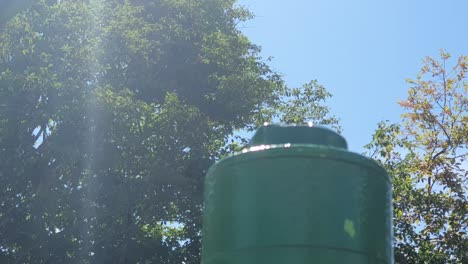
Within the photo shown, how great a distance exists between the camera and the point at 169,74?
56.1 ft

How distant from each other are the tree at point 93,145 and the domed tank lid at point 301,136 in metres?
9.84

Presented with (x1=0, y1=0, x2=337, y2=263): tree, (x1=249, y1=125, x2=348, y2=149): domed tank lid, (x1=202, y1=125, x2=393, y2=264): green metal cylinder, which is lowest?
(x1=202, y1=125, x2=393, y2=264): green metal cylinder

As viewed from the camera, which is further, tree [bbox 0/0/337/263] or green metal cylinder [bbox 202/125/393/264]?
tree [bbox 0/0/337/263]

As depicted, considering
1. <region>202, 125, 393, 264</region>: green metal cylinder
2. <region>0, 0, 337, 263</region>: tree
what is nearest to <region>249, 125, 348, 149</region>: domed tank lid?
<region>202, 125, 393, 264</region>: green metal cylinder

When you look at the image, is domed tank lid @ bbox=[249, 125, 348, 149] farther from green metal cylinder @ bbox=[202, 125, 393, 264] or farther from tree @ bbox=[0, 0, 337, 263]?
tree @ bbox=[0, 0, 337, 263]

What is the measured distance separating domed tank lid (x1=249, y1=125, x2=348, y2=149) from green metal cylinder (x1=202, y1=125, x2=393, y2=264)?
0.03 meters

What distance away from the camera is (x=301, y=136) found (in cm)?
363

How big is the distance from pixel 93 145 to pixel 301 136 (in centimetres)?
1042

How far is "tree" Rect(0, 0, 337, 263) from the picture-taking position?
43.4ft

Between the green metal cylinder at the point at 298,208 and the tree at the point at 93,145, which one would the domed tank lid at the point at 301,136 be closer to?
the green metal cylinder at the point at 298,208

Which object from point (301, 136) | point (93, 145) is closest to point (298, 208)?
point (301, 136)

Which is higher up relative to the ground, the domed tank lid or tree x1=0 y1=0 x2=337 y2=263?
tree x1=0 y1=0 x2=337 y2=263

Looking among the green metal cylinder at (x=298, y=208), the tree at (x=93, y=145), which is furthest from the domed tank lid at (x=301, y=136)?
the tree at (x=93, y=145)

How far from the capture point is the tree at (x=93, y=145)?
43.4 ft
